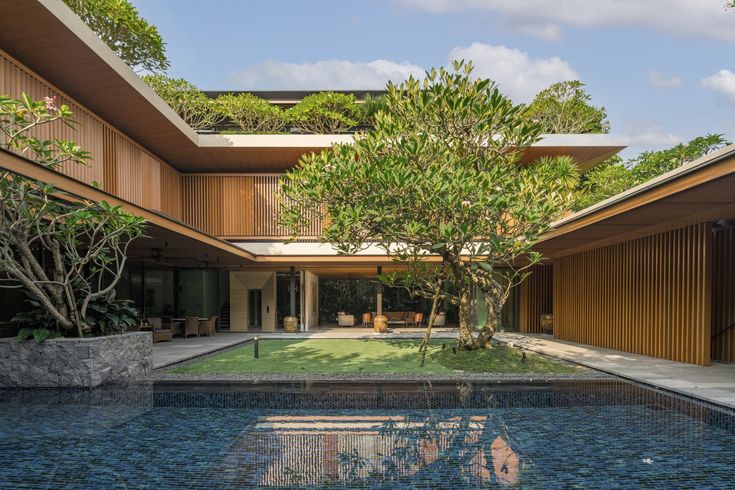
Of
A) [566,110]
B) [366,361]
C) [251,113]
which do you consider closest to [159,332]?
[366,361]

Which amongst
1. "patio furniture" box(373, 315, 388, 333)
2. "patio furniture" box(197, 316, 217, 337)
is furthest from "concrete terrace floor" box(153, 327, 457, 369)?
"patio furniture" box(373, 315, 388, 333)

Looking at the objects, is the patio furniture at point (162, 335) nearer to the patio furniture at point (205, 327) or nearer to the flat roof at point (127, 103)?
the patio furniture at point (205, 327)

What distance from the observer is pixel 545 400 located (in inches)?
284

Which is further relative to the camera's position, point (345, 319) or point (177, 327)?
point (345, 319)

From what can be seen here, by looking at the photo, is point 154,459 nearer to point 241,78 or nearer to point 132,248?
point 132,248

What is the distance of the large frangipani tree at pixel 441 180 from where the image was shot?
9086 mm

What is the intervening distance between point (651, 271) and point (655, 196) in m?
4.75

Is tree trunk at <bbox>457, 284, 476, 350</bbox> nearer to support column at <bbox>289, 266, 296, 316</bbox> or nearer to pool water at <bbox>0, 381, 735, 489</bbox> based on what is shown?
pool water at <bbox>0, 381, 735, 489</bbox>

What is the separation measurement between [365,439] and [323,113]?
23.1 meters

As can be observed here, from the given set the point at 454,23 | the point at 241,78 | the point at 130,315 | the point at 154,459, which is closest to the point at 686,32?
the point at 454,23

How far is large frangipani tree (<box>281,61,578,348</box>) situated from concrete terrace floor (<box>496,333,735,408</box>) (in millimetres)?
2458

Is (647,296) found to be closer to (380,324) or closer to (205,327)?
(380,324)

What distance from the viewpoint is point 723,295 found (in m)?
11.3

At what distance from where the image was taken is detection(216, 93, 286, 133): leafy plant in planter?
2555 cm
